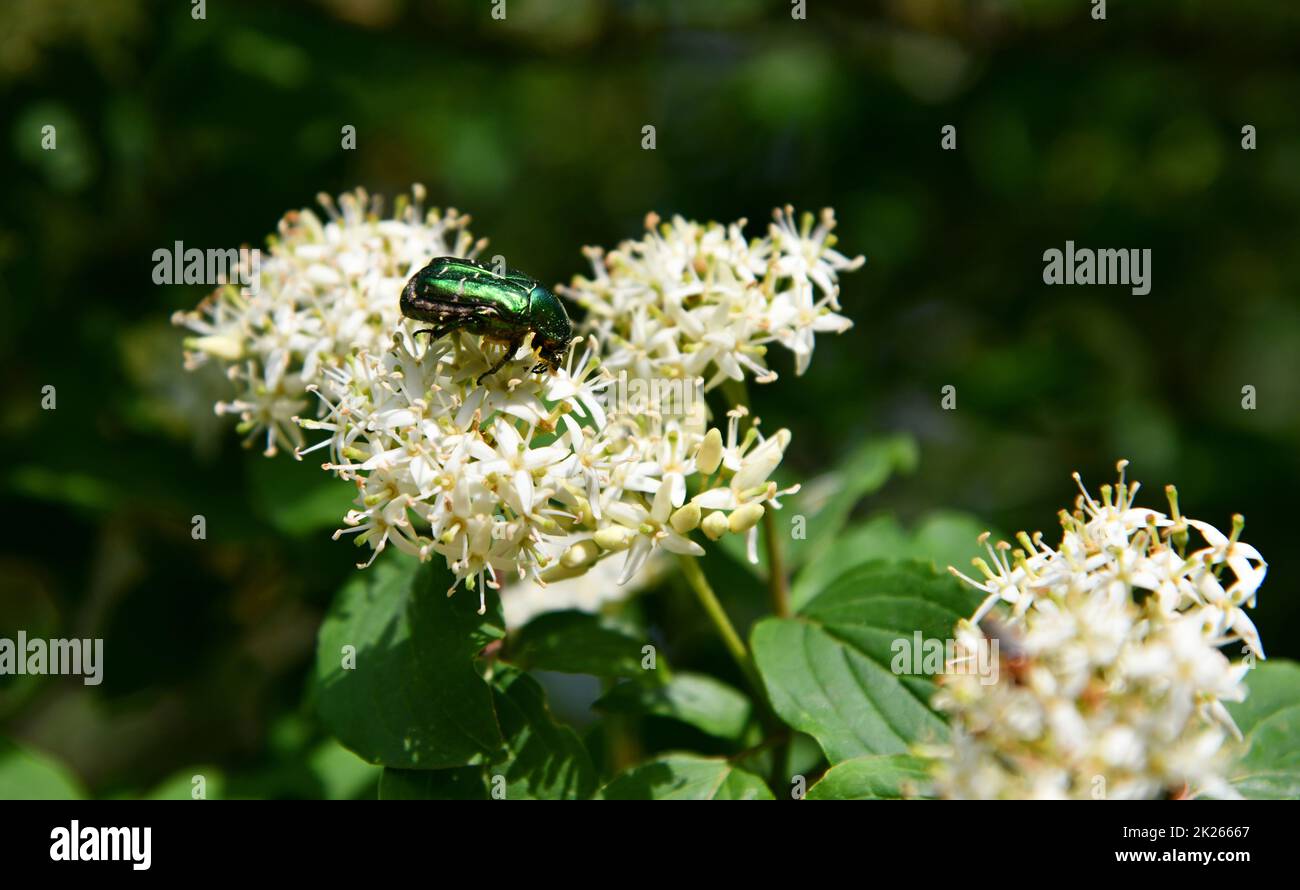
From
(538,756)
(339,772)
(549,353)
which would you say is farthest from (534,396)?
(339,772)

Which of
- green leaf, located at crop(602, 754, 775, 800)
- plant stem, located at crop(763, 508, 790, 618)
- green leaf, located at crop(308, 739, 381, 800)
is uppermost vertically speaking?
plant stem, located at crop(763, 508, 790, 618)

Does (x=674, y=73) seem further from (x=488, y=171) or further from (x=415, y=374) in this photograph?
(x=415, y=374)

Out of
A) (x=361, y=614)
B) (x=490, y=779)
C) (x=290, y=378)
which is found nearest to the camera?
(x=490, y=779)

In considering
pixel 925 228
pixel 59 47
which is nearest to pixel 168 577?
pixel 59 47

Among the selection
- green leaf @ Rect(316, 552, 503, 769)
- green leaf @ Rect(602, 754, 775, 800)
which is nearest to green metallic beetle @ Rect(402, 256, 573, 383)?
green leaf @ Rect(316, 552, 503, 769)

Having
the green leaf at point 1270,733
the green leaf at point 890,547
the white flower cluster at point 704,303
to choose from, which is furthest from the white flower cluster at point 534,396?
the green leaf at point 1270,733

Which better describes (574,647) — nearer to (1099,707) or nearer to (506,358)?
(506,358)

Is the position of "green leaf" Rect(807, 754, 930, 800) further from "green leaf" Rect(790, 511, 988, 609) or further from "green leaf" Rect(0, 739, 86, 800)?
"green leaf" Rect(0, 739, 86, 800)
